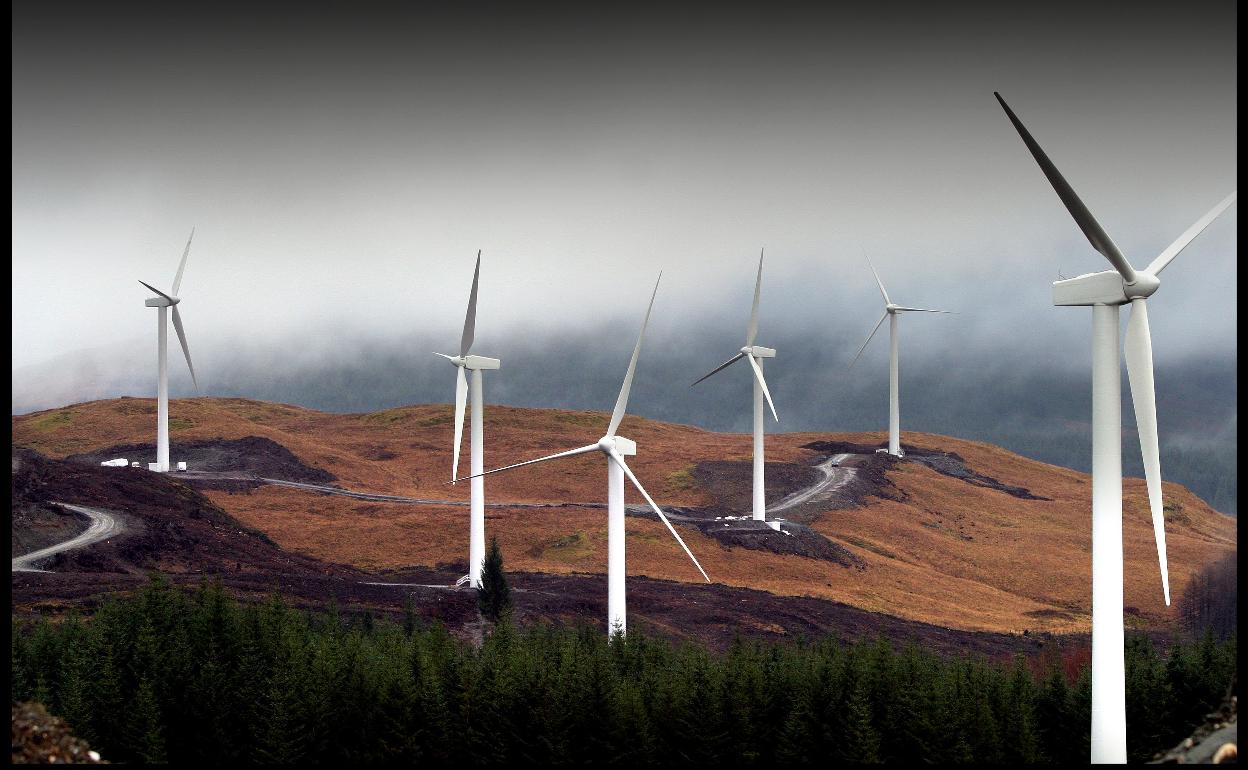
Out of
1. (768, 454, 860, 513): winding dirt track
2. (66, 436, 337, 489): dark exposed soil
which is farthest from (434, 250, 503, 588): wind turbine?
(66, 436, 337, 489): dark exposed soil

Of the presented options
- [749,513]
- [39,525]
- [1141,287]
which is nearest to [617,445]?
[1141,287]

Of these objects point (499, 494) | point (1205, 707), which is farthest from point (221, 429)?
point (1205, 707)

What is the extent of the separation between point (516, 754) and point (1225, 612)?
188ft

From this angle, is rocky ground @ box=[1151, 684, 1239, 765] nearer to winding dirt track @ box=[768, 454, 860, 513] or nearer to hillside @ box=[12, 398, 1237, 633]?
hillside @ box=[12, 398, 1237, 633]

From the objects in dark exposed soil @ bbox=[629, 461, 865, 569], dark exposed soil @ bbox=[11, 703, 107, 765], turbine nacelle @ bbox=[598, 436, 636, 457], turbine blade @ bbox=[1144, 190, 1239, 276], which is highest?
turbine blade @ bbox=[1144, 190, 1239, 276]

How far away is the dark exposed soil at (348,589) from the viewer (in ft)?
225

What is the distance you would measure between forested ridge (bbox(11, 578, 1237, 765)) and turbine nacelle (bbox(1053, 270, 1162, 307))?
55.1 ft

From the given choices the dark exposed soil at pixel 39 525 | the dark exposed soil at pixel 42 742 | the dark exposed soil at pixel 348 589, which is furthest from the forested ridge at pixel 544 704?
the dark exposed soil at pixel 39 525

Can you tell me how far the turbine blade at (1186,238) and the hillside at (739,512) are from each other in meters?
52.4

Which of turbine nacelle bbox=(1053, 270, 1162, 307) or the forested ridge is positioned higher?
turbine nacelle bbox=(1053, 270, 1162, 307)

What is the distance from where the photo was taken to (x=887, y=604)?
85.6 metres

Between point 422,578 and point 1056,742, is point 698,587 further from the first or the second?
point 1056,742

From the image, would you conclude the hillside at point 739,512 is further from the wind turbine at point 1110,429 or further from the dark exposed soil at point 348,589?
the wind turbine at point 1110,429

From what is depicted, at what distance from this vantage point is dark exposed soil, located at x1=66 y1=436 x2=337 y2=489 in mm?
131125
